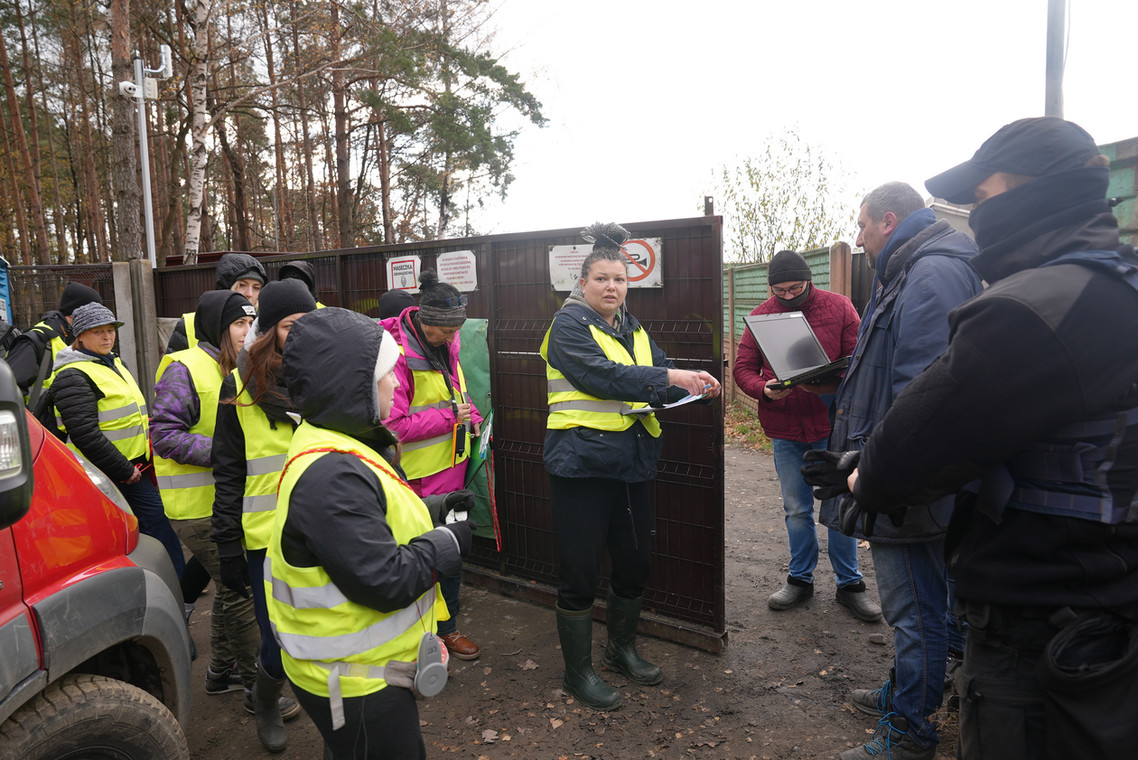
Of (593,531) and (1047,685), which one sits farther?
(593,531)

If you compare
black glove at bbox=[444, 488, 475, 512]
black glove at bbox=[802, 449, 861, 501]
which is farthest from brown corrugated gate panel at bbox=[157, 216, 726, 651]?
black glove at bbox=[444, 488, 475, 512]

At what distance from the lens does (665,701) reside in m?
3.62

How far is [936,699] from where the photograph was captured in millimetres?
2848

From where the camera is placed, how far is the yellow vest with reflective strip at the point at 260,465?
2920 mm

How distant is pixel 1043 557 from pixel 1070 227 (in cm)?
82

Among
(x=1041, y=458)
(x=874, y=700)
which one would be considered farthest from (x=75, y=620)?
(x=874, y=700)

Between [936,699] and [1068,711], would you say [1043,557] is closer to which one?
[1068,711]

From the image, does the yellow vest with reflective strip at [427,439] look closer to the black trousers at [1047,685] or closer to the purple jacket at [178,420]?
the purple jacket at [178,420]

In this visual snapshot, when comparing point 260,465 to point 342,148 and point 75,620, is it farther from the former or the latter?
point 342,148

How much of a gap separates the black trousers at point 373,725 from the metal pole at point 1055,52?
720 centimetres

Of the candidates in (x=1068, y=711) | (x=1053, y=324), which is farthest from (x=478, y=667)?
(x=1053, y=324)

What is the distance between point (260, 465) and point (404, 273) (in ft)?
9.01

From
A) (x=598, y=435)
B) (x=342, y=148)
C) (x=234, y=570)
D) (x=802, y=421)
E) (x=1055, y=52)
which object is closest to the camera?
(x=234, y=570)

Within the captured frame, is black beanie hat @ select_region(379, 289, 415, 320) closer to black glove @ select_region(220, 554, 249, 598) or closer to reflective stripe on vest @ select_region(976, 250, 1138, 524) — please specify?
black glove @ select_region(220, 554, 249, 598)
